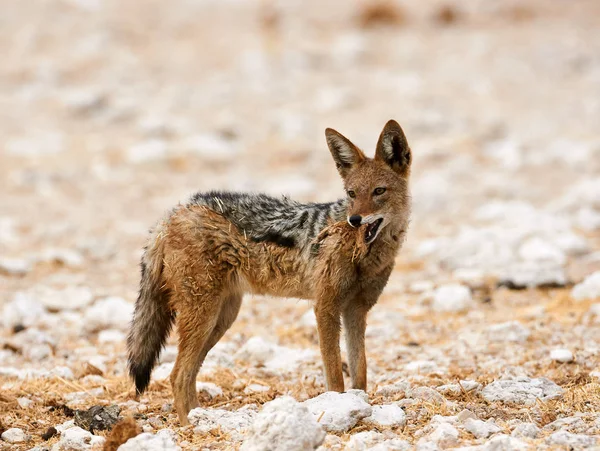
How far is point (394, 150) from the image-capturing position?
21.9ft

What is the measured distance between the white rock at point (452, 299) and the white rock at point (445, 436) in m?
4.09

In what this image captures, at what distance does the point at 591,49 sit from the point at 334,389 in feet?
53.3

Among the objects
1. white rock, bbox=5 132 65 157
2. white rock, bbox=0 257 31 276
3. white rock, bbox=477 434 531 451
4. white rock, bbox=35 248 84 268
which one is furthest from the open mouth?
white rock, bbox=5 132 65 157

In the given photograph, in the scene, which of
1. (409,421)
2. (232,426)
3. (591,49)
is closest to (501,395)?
(409,421)

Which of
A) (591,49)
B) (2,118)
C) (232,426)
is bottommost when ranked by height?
(232,426)

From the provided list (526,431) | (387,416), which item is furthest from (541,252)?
(526,431)

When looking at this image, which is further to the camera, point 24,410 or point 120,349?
point 120,349

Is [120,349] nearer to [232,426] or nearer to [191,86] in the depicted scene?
[232,426]

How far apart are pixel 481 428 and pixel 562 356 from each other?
7.33ft

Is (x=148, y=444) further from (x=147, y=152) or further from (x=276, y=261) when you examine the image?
(x=147, y=152)

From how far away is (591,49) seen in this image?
20.1 m

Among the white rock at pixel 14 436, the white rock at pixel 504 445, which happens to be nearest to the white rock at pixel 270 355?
the white rock at pixel 14 436

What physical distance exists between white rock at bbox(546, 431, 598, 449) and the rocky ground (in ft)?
0.06

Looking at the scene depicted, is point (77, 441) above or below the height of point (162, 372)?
below
